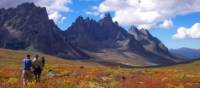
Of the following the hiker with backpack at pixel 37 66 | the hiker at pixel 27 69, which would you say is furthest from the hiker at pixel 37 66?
the hiker at pixel 27 69

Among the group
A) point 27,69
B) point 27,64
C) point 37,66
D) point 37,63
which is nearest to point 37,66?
point 37,66

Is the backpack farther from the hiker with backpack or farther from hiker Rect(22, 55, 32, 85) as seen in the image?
hiker Rect(22, 55, 32, 85)

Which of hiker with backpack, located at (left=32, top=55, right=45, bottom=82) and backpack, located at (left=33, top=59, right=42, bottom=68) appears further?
hiker with backpack, located at (left=32, top=55, right=45, bottom=82)

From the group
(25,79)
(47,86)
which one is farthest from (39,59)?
(47,86)

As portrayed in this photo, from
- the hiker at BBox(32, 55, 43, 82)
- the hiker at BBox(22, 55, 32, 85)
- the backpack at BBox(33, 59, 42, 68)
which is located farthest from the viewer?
the hiker at BBox(32, 55, 43, 82)

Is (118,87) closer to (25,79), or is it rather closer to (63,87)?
(63,87)

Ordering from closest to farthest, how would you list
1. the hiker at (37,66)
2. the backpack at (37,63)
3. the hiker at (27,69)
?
the hiker at (27,69) < the backpack at (37,63) < the hiker at (37,66)

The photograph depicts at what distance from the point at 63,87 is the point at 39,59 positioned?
5.53 meters

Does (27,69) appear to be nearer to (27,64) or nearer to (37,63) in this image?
(27,64)

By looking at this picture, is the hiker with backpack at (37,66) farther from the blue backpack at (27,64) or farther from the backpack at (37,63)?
the blue backpack at (27,64)

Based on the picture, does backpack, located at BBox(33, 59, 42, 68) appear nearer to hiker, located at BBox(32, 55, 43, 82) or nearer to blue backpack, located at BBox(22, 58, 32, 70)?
hiker, located at BBox(32, 55, 43, 82)

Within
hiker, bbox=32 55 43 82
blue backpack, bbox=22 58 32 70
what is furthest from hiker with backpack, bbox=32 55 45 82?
blue backpack, bbox=22 58 32 70

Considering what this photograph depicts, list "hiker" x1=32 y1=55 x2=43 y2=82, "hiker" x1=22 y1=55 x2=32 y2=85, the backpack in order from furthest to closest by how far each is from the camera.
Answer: "hiker" x1=32 y1=55 x2=43 y2=82 → the backpack → "hiker" x1=22 y1=55 x2=32 y2=85

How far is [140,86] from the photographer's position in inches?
1463
